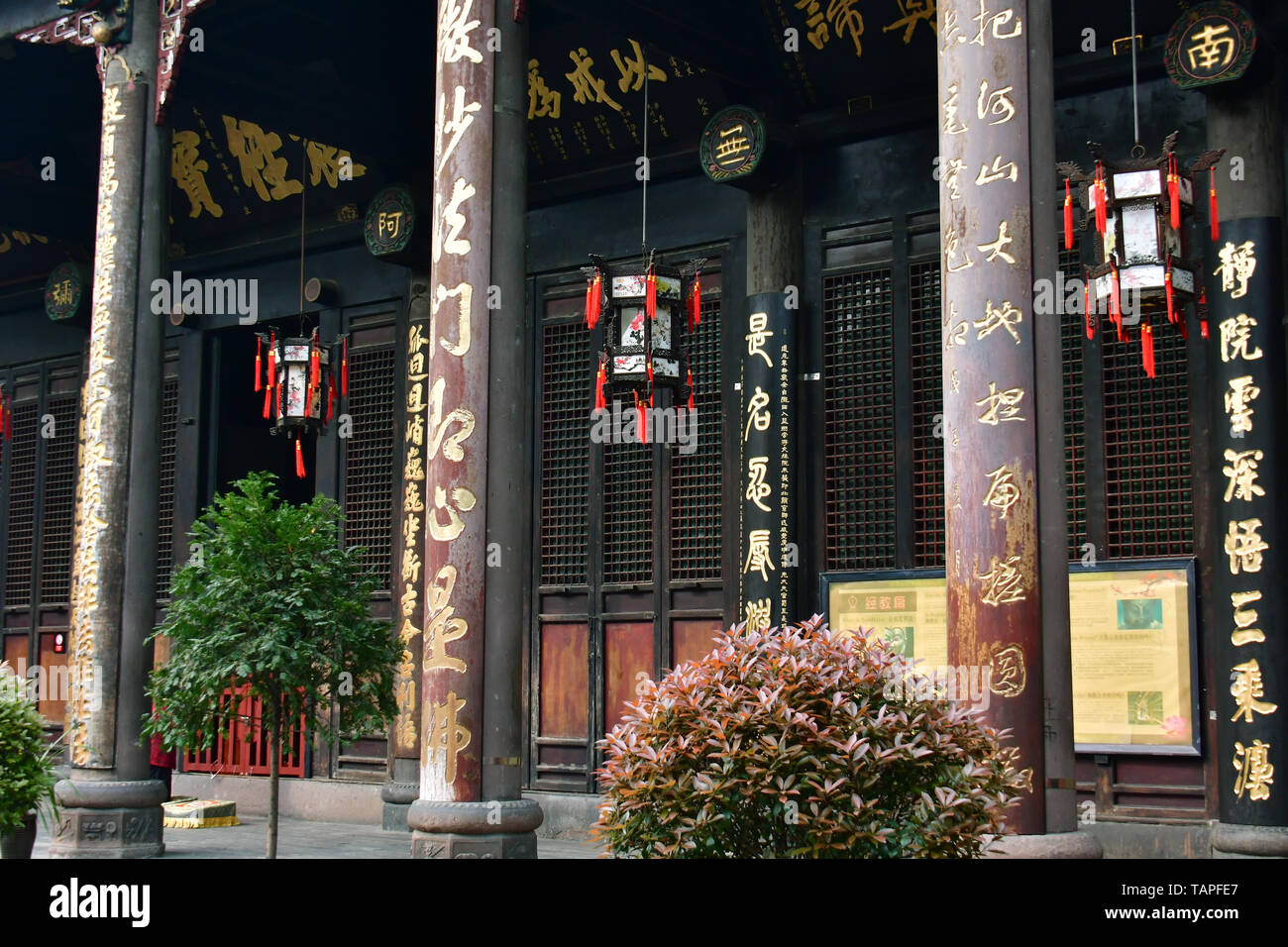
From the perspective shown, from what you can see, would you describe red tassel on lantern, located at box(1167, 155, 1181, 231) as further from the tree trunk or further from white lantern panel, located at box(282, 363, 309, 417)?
white lantern panel, located at box(282, 363, 309, 417)

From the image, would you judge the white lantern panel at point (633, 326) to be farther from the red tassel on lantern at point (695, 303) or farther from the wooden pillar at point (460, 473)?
the wooden pillar at point (460, 473)

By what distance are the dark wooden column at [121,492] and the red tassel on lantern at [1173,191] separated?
27.3 feet

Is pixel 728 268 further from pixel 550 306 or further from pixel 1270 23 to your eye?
pixel 1270 23

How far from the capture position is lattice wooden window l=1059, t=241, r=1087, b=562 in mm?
11648

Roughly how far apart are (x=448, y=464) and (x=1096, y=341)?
18.0ft

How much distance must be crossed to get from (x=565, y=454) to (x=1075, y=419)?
5442mm

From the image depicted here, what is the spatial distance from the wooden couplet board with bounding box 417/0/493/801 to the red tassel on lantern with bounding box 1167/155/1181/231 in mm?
4407

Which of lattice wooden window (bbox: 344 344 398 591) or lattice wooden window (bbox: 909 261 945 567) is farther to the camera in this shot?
lattice wooden window (bbox: 344 344 398 591)

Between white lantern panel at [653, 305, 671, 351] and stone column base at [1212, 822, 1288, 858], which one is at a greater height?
white lantern panel at [653, 305, 671, 351]

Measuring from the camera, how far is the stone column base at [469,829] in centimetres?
905

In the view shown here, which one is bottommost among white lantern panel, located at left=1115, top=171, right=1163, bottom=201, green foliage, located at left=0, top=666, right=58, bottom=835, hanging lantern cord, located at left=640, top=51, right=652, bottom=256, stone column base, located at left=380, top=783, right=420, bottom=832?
stone column base, located at left=380, top=783, right=420, bottom=832

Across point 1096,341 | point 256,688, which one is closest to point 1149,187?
point 1096,341

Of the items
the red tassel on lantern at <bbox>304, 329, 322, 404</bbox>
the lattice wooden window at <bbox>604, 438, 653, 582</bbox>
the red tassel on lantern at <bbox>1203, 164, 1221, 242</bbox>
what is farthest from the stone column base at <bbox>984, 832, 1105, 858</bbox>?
the red tassel on lantern at <bbox>304, 329, 322, 404</bbox>

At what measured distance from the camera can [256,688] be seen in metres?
10.9
